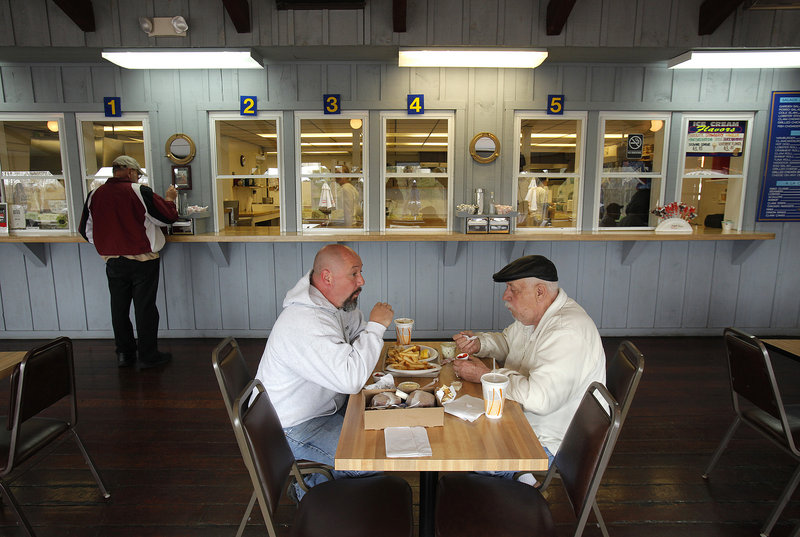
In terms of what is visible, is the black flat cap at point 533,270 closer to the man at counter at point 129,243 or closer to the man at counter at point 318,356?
the man at counter at point 318,356

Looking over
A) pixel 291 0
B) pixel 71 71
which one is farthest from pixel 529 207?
pixel 71 71

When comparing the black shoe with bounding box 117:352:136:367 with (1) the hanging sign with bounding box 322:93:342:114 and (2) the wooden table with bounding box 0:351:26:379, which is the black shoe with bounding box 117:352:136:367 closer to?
(2) the wooden table with bounding box 0:351:26:379

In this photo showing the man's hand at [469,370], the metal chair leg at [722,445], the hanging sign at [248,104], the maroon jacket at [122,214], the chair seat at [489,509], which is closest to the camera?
the chair seat at [489,509]

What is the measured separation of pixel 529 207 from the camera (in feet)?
16.4

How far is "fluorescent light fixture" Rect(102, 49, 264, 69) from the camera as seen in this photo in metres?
3.89

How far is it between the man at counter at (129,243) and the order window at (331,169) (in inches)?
50.6

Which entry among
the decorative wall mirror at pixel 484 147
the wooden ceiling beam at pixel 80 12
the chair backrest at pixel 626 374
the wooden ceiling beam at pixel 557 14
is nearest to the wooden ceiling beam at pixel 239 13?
the wooden ceiling beam at pixel 80 12

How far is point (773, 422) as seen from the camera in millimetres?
2303

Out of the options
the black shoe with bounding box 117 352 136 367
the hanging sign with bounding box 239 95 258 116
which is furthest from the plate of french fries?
the hanging sign with bounding box 239 95 258 116

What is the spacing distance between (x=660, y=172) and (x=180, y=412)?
4.94m

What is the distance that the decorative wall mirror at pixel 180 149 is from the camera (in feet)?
15.5

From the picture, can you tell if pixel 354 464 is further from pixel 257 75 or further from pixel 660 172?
pixel 660 172

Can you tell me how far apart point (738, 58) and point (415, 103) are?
2790 mm

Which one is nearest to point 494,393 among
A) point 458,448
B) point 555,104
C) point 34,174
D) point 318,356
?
point 458,448
